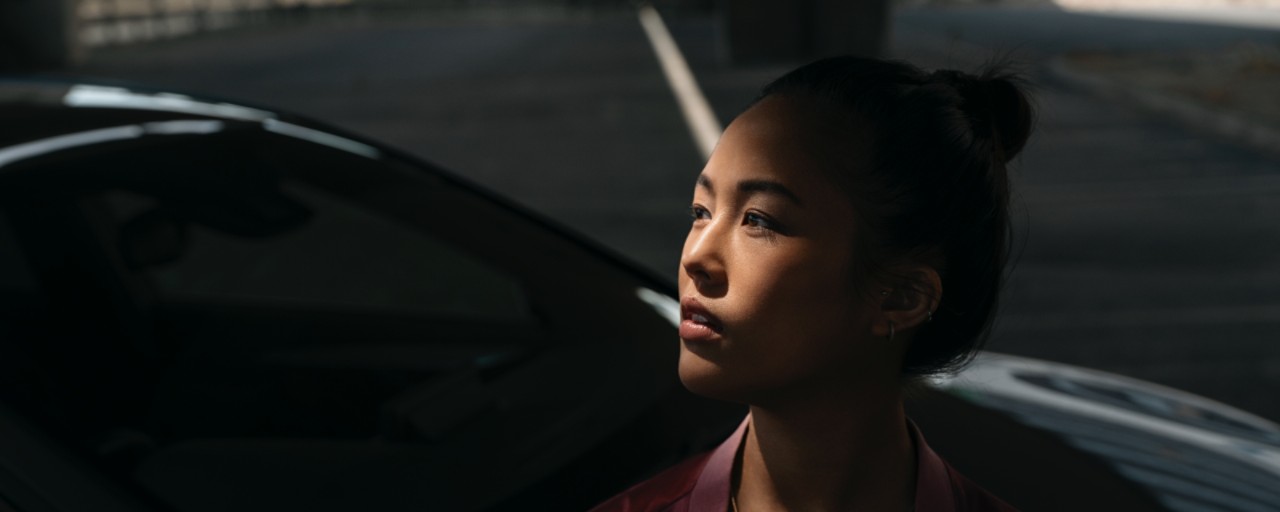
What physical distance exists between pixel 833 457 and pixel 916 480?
93mm

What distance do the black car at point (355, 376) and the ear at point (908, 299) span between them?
74 centimetres

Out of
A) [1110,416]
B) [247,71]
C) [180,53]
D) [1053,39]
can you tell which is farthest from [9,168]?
[180,53]

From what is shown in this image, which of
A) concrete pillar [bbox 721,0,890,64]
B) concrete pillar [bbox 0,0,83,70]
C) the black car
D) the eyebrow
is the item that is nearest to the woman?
the eyebrow

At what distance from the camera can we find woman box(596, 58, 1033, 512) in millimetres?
990

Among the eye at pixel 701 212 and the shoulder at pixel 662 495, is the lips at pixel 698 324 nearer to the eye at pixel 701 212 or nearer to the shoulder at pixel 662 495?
the eye at pixel 701 212

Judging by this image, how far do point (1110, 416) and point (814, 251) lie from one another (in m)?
1.28

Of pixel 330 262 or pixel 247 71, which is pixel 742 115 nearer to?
pixel 330 262

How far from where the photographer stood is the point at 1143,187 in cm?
858

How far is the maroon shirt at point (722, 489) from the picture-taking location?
1110 mm

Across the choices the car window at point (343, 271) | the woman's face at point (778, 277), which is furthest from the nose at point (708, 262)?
the car window at point (343, 271)

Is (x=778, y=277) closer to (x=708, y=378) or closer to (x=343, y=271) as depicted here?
(x=708, y=378)

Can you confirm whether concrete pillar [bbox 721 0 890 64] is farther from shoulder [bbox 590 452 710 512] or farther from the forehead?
the forehead

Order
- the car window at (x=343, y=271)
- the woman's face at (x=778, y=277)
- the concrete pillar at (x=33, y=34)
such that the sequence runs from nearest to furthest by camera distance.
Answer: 1. the woman's face at (x=778, y=277)
2. the car window at (x=343, y=271)
3. the concrete pillar at (x=33, y=34)

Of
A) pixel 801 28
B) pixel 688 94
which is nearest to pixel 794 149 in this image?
pixel 688 94
